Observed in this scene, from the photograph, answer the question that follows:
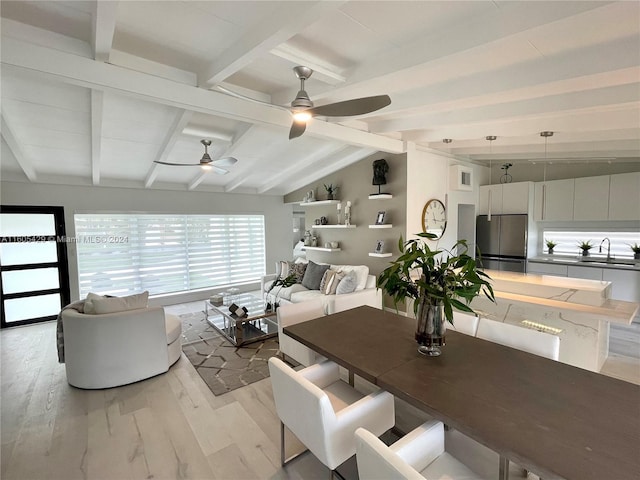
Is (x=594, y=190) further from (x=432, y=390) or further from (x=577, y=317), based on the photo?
(x=432, y=390)

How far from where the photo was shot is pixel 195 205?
20.5 feet

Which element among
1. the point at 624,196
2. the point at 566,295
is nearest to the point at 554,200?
the point at 624,196

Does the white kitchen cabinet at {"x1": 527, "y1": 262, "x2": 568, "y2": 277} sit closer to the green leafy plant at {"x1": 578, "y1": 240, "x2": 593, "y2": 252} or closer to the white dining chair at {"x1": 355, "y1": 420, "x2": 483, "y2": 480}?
the green leafy plant at {"x1": 578, "y1": 240, "x2": 593, "y2": 252}

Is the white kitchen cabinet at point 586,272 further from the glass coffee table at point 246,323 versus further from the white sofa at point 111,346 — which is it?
the white sofa at point 111,346

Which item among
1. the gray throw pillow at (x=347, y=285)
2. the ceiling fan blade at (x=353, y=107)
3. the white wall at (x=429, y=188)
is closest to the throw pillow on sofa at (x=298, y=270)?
the gray throw pillow at (x=347, y=285)

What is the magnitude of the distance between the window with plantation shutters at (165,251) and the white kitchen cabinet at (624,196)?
21.4ft

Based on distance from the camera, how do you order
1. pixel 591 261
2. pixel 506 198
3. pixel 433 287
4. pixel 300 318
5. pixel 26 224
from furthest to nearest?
pixel 506 198, pixel 591 261, pixel 26 224, pixel 300 318, pixel 433 287

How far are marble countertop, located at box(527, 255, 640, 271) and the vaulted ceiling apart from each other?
5.57ft

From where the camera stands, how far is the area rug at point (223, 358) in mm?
3066

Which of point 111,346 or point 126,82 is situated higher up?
point 126,82

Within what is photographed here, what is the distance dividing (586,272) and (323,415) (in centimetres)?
552

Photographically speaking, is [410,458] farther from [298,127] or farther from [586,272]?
[586,272]

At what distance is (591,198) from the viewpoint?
4.88 metres


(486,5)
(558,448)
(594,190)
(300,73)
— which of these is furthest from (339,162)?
(558,448)
